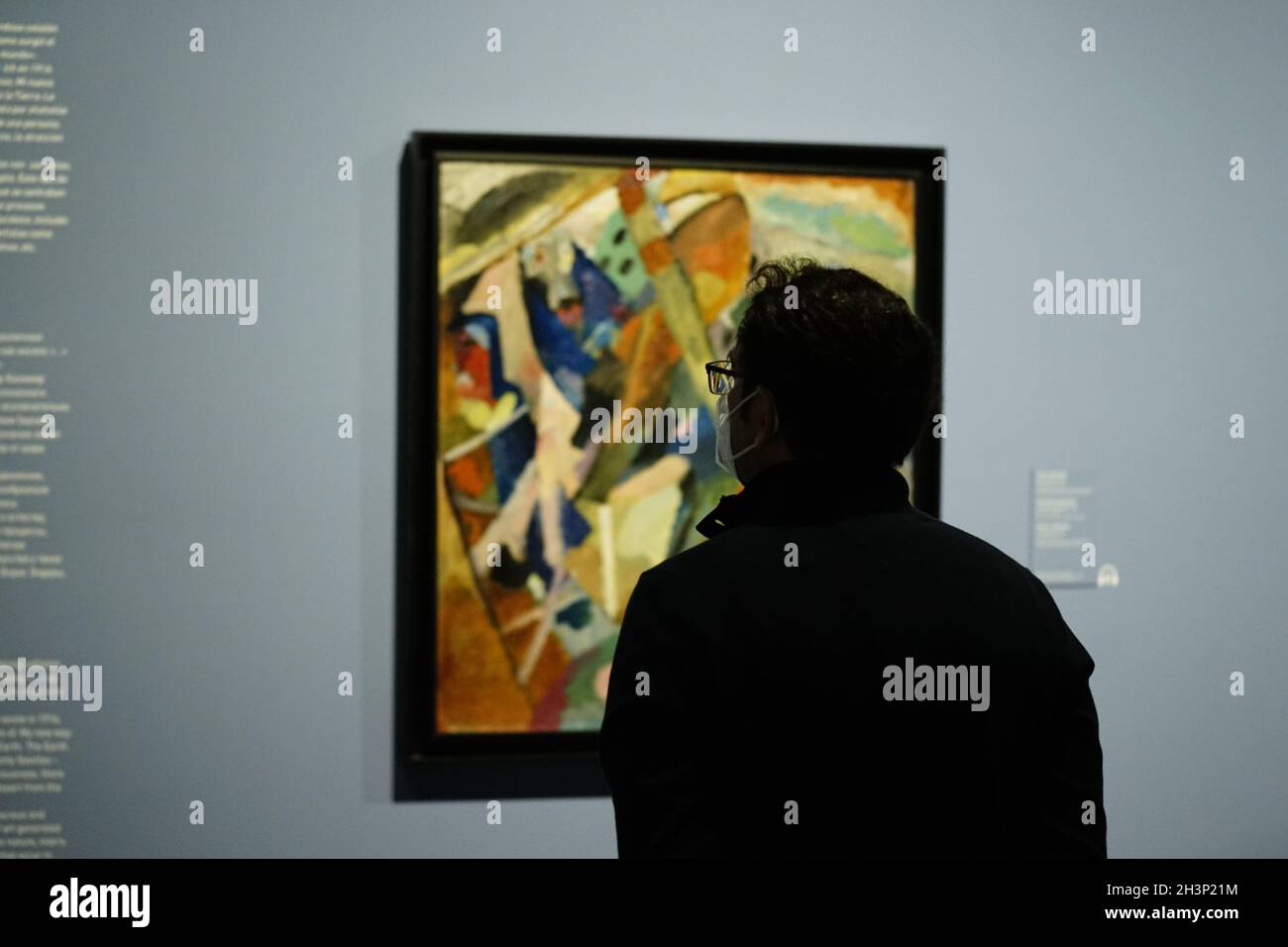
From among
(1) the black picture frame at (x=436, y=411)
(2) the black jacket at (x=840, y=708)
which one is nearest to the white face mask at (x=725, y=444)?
(2) the black jacket at (x=840, y=708)

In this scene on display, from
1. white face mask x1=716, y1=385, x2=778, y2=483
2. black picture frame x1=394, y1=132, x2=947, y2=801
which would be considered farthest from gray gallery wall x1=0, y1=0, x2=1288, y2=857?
white face mask x1=716, y1=385, x2=778, y2=483

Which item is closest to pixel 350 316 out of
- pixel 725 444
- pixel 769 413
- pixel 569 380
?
pixel 569 380

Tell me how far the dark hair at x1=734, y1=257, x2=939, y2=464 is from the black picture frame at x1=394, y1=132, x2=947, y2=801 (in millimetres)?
823

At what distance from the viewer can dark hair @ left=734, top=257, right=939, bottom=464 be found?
102cm

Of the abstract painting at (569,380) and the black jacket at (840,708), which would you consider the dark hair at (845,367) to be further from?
the abstract painting at (569,380)

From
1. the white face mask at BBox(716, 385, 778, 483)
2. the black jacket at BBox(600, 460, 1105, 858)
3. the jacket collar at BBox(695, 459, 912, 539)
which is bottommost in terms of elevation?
the black jacket at BBox(600, 460, 1105, 858)

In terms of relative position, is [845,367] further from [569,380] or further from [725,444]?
[569,380]

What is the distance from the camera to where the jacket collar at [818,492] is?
103cm

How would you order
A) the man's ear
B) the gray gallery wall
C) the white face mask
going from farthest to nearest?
the gray gallery wall
the white face mask
the man's ear

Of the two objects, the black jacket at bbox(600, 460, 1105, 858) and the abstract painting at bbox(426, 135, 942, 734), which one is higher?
the abstract painting at bbox(426, 135, 942, 734)

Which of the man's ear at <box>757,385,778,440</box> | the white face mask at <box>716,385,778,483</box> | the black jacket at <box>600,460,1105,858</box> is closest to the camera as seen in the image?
the black jacket at <box>600,460,1105,858</box>

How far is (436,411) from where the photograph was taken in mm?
1741

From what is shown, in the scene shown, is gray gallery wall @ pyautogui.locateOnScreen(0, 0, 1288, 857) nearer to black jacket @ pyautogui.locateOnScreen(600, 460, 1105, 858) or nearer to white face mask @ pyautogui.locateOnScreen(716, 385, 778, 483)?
white face mask @ pyautogui.locateOnScreen(716, 385, 778, 483)
